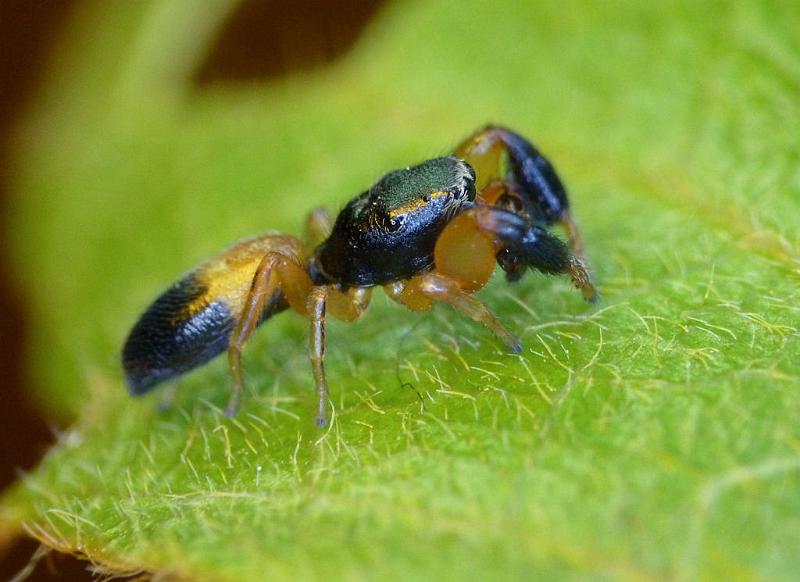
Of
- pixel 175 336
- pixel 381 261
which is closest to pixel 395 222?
pixel 381 261

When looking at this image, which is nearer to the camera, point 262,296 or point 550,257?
point 550,257

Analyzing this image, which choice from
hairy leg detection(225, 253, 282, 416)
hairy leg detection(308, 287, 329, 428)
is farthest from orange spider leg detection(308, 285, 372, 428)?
hairy leg detection(225, 253, 282, 416)

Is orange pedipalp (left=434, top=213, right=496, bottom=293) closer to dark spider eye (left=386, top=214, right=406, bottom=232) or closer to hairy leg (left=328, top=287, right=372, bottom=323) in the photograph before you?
dark spider eye (left=386, top=214, right=406, bottom=232)

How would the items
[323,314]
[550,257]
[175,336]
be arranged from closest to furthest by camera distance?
[550,257] → [323,314] → [175,336]

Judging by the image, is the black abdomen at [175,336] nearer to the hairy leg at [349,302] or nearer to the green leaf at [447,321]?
the green leaf at [447,321]

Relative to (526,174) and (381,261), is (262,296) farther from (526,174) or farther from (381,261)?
(526,174)

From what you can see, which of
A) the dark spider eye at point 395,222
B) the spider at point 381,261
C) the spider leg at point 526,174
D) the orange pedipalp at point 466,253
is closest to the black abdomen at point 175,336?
the spider at point 381,261

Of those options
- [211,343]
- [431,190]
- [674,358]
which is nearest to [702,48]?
[431,190]
